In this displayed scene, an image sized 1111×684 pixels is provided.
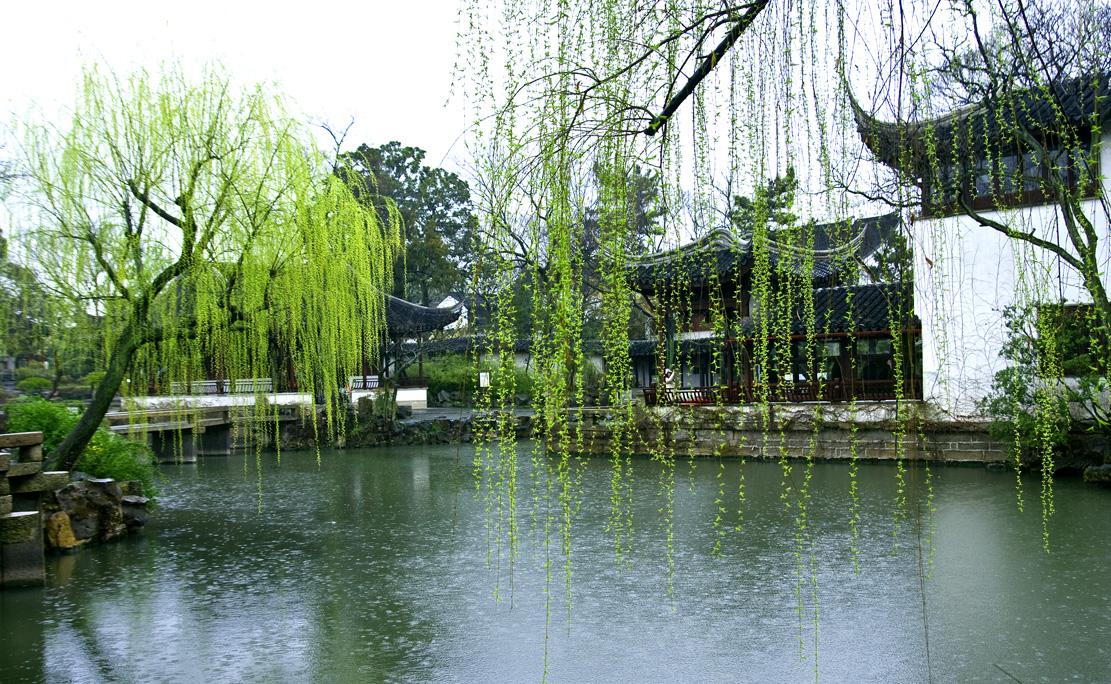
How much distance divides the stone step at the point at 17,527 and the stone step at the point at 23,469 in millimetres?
237

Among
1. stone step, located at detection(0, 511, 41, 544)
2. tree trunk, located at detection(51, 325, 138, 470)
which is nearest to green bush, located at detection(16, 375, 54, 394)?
tree trunk, located at detection(51, 325, 138, 470)

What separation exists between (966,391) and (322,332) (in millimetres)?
7525

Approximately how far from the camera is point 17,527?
17.0ft

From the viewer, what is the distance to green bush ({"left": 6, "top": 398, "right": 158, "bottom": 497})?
656cm

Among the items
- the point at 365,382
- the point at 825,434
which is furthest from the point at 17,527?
the point at 365,382

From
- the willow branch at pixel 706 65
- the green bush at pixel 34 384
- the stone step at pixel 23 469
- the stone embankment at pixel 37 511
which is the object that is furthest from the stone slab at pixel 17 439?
the green bush at pixel 34 384

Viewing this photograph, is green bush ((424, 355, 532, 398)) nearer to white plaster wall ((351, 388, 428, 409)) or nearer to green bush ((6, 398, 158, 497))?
white plaster wall ((351, 388, 428, 409))

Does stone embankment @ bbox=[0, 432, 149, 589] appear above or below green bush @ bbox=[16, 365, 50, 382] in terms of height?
below

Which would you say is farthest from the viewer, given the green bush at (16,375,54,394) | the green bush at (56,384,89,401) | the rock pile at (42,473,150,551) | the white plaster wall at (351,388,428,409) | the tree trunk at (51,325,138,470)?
the white plaster wall at (351,388,428,409)

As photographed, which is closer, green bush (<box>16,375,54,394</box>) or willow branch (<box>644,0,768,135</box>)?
willow branch (<box>644,0,768,135</box>)

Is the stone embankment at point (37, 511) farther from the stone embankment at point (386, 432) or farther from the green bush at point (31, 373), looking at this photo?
the stone embankment at point (386, 432)

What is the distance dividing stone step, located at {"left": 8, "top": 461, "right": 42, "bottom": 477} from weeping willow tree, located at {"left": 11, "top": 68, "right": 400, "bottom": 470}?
0.64 m

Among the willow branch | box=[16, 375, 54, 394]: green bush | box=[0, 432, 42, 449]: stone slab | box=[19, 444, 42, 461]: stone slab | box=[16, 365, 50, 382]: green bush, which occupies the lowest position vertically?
box=[19, 444, 42, 461]: stone slab

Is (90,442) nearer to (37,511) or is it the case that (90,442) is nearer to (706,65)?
(37,511)
